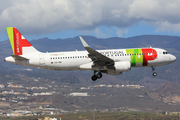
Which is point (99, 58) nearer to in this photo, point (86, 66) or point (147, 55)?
point (86, 66)

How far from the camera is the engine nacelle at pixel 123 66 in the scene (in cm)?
5984

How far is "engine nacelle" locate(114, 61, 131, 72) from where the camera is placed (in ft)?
196

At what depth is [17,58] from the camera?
6116 centimetres

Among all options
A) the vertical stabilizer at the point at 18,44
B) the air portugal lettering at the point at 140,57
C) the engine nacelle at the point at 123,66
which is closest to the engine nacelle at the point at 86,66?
the engine nacelle at the point at 123,66

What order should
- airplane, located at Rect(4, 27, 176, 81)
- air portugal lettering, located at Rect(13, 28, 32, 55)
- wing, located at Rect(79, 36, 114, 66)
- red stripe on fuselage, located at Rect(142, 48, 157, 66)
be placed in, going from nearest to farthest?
wing, located at Rect(79, 36, 114, 66), airplane, located at Rect(4, 27, 176, 81), red stripe on fuselage, located at Rect(142, 48, 157, 66), air portugal lettering, located at Rect(13, 28, 32, 55)

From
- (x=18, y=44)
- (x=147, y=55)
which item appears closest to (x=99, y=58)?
(x=147, y=55)

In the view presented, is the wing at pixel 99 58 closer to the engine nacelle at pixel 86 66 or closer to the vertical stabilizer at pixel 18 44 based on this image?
the engine nacelle at pixel 86 66

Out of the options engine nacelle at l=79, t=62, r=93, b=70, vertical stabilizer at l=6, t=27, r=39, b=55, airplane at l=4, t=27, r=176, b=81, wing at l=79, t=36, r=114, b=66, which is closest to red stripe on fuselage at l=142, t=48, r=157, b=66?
airplane at l=4, t=27, r=176, b=81

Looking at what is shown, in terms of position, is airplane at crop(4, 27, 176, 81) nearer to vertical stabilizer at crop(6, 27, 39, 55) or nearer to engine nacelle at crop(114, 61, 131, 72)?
engine nacelle at crop(114, 61, 131, 72)

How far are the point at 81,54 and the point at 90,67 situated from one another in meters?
3.25

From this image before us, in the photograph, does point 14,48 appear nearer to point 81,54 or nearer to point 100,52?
point 81,54

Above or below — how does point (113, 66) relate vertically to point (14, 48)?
below

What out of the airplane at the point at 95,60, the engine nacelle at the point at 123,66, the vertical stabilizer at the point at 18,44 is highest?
the vertical stabilizer at the point at 18,44

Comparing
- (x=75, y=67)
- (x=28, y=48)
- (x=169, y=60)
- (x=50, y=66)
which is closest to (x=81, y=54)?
(x=75, y=67)
